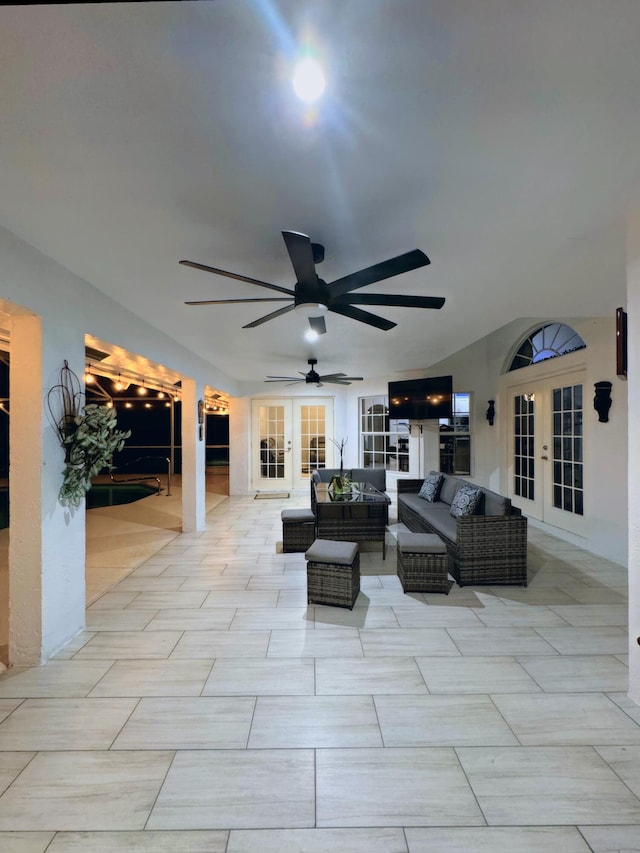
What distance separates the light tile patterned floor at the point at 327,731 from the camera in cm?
140

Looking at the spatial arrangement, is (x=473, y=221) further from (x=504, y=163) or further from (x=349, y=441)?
(x=349, y=441)

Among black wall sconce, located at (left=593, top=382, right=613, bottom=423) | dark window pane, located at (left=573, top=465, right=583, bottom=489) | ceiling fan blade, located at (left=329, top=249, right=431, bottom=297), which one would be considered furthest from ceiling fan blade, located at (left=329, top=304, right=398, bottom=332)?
dark window pane, located at (left=573, top=465, right=583, bottom=489)

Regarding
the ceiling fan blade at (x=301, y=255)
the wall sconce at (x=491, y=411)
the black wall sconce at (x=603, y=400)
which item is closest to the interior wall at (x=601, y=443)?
the black wall sconce at (x=603, y=400)

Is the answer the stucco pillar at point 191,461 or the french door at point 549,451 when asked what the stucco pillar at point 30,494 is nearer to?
the stucco pillar at point 191,461

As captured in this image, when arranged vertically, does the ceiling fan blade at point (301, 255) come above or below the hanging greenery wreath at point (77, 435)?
above

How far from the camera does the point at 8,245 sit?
82.0 inches

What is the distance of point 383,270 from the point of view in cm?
193

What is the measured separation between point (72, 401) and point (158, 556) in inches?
94.4

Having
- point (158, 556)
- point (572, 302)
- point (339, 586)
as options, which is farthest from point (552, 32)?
point (158, 556)

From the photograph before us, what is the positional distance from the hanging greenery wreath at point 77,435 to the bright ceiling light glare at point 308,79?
214 cm

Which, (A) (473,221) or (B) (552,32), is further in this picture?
(A) (473,221)

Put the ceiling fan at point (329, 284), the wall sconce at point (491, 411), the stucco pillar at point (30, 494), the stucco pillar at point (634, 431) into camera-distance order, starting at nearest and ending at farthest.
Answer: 1. the ceiling fan at point (329, 284)
2. the stucco pillar at point (634, 431)
3. the stucco pillar at point (30, 494)
4. the wall sconce at point (491, 411)

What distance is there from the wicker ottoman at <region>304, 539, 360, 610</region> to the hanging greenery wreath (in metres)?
1.77

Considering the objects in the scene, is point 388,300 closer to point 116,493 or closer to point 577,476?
point 577,476
